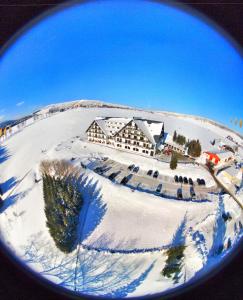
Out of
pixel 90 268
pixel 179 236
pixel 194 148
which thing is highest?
pixel 194 148

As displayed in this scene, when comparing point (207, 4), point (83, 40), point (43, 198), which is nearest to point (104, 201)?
point (43, 198)

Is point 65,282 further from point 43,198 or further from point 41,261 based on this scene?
point 43,198

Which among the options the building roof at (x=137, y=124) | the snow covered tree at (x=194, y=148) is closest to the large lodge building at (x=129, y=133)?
the building roof at (x=137, y=124)

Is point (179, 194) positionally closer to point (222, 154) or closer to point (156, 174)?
point (156, 174)

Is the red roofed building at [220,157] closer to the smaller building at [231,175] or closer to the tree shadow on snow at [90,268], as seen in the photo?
the smaller building at [231,175]

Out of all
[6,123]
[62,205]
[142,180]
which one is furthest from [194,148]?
[6,123]
